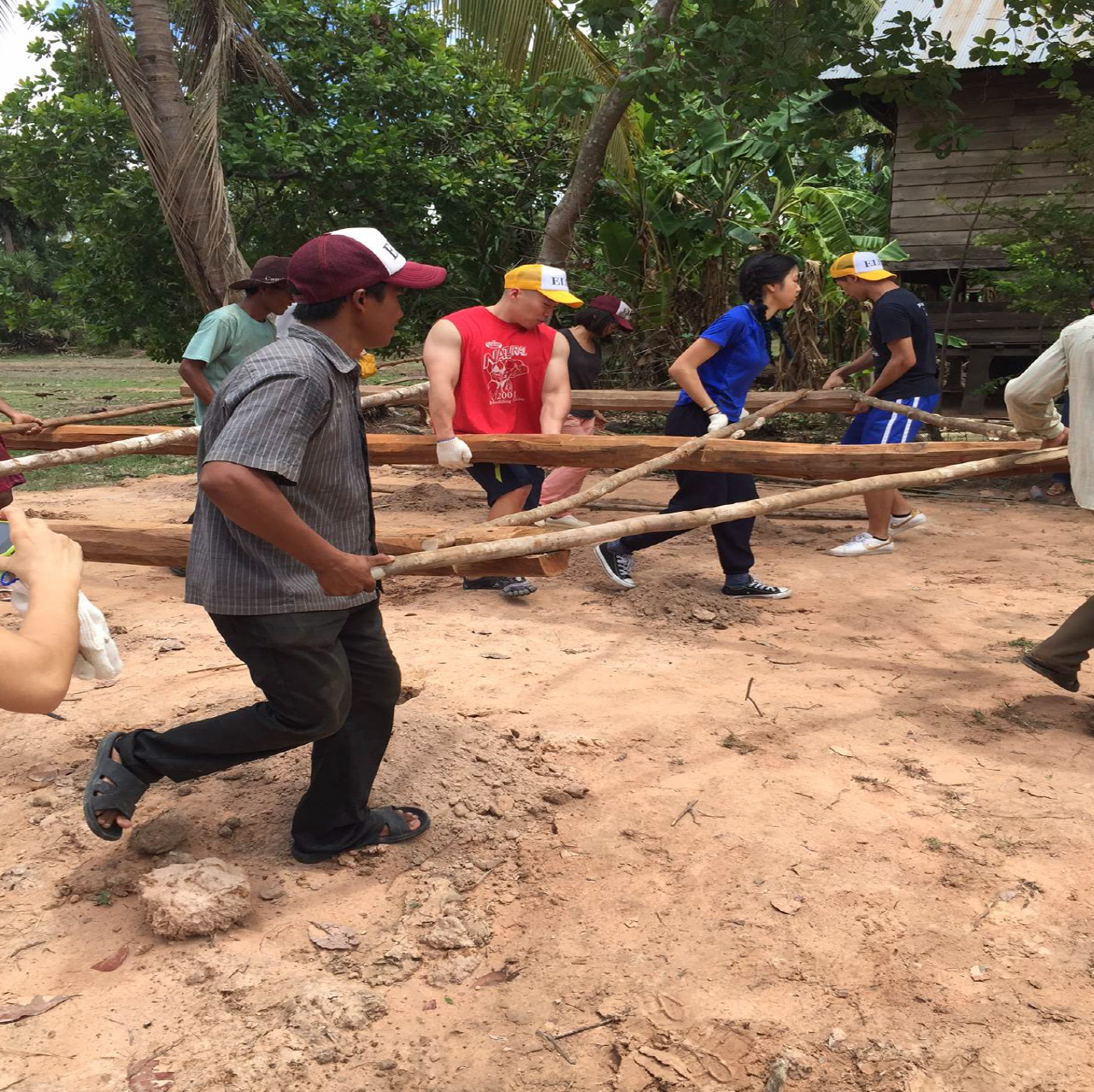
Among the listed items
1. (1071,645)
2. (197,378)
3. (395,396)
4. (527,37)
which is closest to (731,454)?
(1071,645)

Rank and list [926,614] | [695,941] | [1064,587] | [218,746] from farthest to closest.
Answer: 1. [1064,587]
2. [926,614]
3. [218,746]
4. [695,941]

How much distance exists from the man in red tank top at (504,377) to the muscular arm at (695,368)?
610 mm

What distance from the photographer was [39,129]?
36.9 ft

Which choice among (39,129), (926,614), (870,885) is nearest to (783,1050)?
(870,885)

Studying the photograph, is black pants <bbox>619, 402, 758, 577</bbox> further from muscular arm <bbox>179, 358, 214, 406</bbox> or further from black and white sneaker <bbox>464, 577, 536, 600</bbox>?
muscular arm <bbox>179, 358, 214, 406</bbox>

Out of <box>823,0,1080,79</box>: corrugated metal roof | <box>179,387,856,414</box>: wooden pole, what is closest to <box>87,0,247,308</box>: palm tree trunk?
<box>179,387,856,414</box>: wooden pole

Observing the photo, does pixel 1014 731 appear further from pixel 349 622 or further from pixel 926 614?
pixel 349 622

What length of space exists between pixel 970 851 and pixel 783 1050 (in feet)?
3.36

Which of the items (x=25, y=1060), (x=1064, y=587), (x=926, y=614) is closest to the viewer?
(x=25, y=1060)

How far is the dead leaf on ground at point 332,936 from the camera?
8.46ft

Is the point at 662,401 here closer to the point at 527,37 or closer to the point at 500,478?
the point at 500,478

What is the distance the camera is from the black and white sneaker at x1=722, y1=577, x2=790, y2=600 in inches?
222

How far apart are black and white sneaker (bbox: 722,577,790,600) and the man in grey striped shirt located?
10.3 ft

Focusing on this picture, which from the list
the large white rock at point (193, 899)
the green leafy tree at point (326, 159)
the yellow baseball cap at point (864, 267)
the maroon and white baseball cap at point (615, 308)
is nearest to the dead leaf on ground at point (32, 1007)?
the large white rock at point (193, 899)
